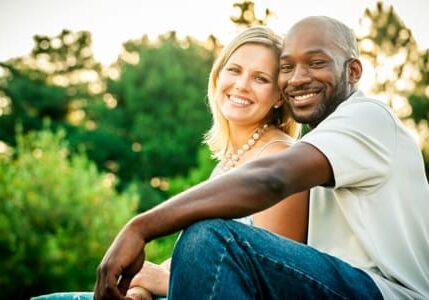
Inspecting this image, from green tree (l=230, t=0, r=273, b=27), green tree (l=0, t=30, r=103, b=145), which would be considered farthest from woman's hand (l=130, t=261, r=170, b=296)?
green tree (l=0, t=30, r=103, b=145)

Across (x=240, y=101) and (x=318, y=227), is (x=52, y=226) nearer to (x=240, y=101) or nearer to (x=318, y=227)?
(x=240, y=101)

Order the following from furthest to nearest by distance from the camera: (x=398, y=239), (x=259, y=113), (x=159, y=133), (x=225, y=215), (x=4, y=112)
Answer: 1. (x=159, y=133)
2. (x=4, y=112)
3. (x=259, y=113)
4. (x=398, y=239)
5. (x=225, y=215)

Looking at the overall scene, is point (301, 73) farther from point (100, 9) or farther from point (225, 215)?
point (100, 9)

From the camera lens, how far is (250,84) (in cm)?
372

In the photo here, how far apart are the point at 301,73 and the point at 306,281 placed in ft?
3.43

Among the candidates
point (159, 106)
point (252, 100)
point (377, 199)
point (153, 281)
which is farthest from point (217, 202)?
point (159, 106)

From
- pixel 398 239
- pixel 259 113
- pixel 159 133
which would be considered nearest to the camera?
pixel 398 239

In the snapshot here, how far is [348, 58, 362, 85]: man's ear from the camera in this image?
3199 mm

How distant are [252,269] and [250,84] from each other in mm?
1552

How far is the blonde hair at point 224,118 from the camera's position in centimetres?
368

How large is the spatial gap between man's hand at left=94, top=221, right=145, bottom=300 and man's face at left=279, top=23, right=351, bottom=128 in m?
1.03

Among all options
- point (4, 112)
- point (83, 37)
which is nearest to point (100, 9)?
point (83, 37)

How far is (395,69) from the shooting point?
73.9 ft

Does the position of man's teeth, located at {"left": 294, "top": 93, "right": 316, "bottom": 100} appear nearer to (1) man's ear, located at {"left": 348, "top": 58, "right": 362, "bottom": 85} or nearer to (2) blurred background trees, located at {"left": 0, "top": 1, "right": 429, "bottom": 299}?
(1) man's ear, located at {"left": 348, "top": 58, "right": 362, "bottom": 85}
